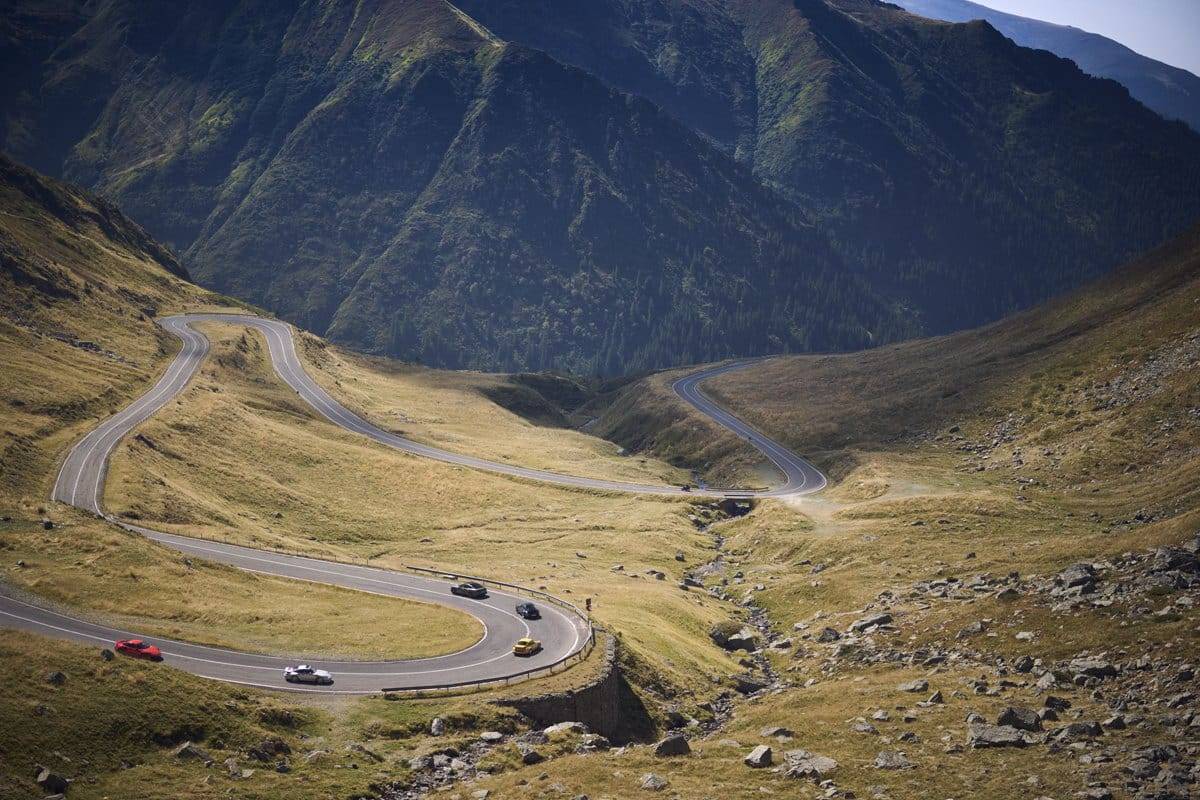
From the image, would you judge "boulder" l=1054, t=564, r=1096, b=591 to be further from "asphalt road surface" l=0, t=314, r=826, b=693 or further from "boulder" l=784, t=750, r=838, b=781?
"asphalt road surface" l=0, t=314, r=826, b=693

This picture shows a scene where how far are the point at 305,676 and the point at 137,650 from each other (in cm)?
971

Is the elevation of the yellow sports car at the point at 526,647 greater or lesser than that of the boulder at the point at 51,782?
greater

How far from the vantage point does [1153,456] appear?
110500 millimetres

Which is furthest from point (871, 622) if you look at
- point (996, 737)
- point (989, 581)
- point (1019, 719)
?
point (996, 737)

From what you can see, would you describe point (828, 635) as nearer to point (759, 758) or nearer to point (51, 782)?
point (759, 758)

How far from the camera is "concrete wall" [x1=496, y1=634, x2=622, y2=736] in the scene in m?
63.6

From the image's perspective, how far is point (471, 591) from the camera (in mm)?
85375

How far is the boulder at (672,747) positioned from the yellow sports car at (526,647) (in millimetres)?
15769

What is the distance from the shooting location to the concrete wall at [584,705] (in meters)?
63.6

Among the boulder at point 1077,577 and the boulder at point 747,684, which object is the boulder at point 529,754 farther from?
the boulder at point 1077,577

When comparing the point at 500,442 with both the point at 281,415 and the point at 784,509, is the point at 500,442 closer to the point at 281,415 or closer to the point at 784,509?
the point at 281,415

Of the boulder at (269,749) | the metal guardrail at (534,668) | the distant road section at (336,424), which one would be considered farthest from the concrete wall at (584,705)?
the distant road section at (336,424)

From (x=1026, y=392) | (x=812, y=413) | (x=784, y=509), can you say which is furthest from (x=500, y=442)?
(x=1026, y=392)

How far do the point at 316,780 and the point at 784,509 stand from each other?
89.9m
